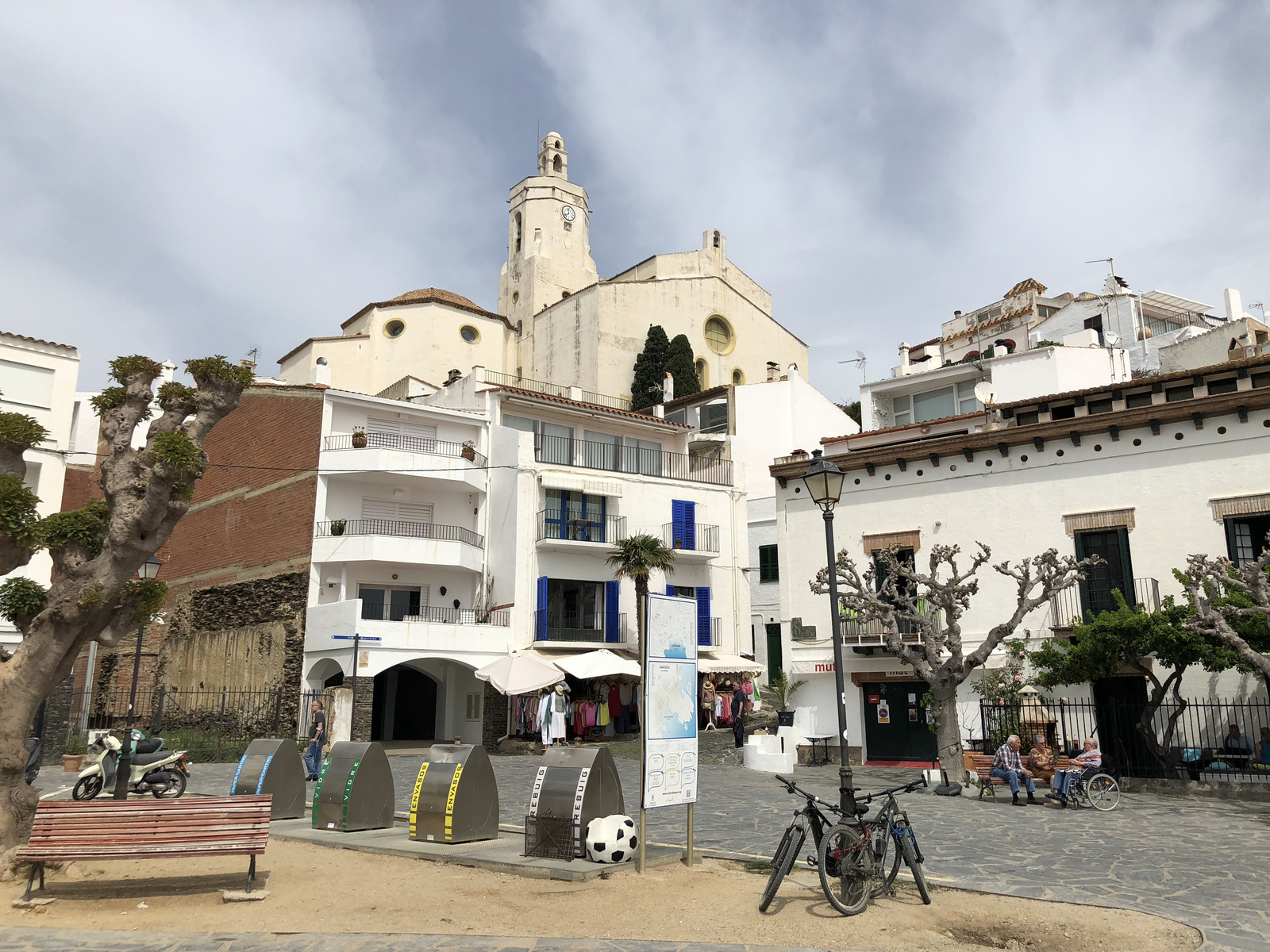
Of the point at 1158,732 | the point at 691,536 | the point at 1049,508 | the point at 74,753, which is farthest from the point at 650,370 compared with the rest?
the point at 1158,732

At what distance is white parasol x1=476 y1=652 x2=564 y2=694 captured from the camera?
24844 mm

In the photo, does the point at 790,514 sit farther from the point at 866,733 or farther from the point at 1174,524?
the point at 1174,524

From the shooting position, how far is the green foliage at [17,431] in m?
10.0

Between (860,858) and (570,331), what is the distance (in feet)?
170

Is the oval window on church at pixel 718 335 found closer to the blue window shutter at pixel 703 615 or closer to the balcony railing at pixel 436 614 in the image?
the blue window shutter at pixel 703 615

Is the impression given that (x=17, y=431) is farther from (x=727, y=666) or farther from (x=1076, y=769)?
(x=727, y=666)

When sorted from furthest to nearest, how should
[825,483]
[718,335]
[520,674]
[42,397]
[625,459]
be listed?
[718,335] → [625,459] → [42,397] → [520,674] → [825,483]

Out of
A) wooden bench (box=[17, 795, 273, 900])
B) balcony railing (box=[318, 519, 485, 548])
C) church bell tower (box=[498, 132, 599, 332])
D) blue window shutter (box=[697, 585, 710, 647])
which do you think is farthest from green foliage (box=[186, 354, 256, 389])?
church bell tower (box=[498, 132, 599, 332])

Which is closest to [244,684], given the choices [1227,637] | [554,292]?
[1227,637]

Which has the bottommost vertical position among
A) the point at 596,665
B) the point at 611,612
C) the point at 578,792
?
the point at 578,792

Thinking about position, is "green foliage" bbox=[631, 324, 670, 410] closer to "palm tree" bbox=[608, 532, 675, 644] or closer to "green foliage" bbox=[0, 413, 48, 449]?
"palm tree" bbox=[608, 532, 675, 644]

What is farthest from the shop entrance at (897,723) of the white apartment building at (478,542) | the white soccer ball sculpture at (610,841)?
the white soccer ball sculpture at (610,841)

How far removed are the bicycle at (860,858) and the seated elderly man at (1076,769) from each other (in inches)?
310

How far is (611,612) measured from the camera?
1316 inches
